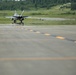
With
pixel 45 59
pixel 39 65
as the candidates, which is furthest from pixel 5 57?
pixel 39 65

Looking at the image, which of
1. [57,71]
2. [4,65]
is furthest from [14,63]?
[57,71]

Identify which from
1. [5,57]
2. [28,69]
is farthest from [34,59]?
[28,69]

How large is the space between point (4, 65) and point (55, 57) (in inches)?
81.1

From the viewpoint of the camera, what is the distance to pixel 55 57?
984cm

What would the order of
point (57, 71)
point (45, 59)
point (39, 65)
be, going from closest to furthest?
point (57, 71)
point (39, 65)
point (45, 59)

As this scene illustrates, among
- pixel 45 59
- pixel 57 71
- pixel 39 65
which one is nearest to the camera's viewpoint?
pixel 57 71

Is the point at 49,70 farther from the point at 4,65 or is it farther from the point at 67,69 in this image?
the point at 4,65

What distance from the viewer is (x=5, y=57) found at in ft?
32.3

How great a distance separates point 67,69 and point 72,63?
96 centimetres

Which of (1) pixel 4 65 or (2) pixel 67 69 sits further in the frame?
(1) pixel 4 65

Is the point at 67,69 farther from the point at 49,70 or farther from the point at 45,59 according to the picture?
the point at 45,59

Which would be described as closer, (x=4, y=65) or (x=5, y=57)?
(x=4, y=65)

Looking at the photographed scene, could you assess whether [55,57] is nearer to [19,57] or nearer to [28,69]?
[19,57]

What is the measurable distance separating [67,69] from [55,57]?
2.21 m
